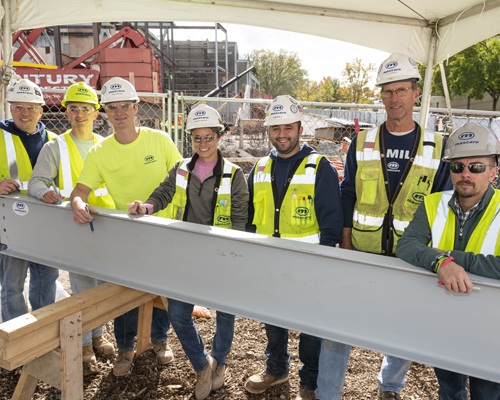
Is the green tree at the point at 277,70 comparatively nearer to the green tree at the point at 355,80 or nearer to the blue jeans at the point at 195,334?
the green tree at the point at 355,80

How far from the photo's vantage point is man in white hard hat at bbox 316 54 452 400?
102 inches

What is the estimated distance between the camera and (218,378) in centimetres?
303

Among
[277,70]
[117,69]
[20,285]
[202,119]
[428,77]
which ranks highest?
[277,70]

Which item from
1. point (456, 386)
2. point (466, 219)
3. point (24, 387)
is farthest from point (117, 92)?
point (456, 386)

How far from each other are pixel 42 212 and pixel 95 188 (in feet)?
1.53

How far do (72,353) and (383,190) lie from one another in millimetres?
2298

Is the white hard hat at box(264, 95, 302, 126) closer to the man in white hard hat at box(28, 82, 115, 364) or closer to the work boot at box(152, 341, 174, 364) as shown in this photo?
the man in white hard hat at box(28, 82, 115, 364)

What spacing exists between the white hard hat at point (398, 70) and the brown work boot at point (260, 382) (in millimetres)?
2439

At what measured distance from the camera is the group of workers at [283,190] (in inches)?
81.7

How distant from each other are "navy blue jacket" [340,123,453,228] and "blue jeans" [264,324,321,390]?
92 cm

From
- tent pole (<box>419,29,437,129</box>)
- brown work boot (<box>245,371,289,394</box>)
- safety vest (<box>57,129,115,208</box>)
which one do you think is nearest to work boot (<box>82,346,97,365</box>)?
safety vest (<box>57,129,115,208</box>)

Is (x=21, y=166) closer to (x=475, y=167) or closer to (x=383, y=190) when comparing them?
(x=383, y=190)

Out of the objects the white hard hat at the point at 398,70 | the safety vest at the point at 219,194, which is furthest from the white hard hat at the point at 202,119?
the white hard hat at the point at 398,70

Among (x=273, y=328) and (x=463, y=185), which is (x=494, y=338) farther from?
(x=273, y=328)
